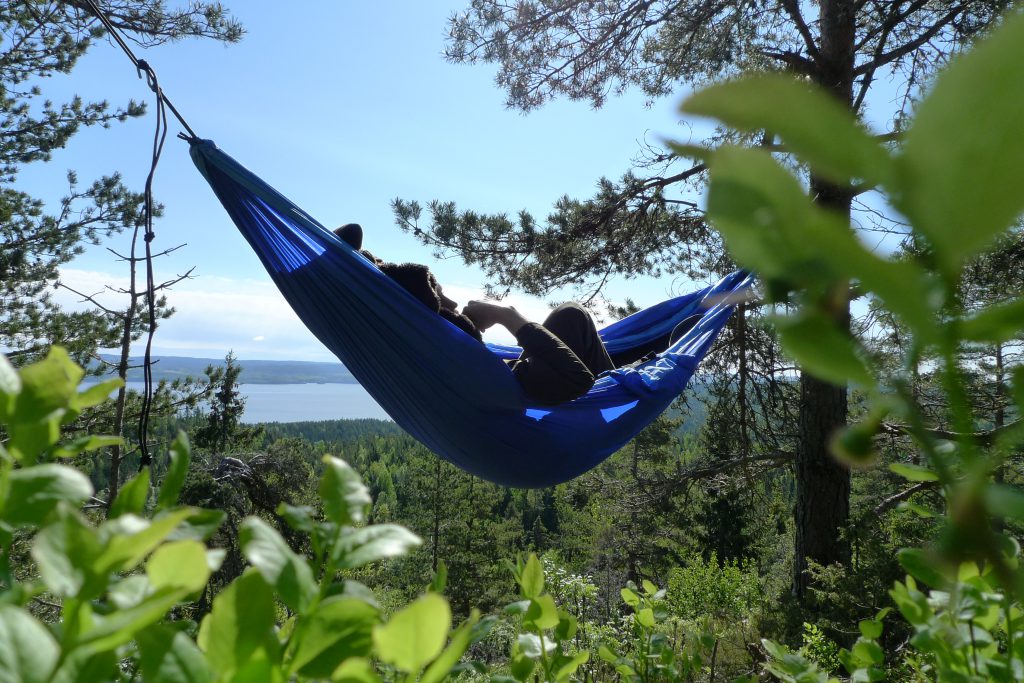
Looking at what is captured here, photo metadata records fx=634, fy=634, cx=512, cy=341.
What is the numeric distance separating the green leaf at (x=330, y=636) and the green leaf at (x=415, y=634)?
0.04 m

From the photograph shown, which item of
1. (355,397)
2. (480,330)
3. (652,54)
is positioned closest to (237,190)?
(480,330)

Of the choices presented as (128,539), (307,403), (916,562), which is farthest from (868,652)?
(307,403)

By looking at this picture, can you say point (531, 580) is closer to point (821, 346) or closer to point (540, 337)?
point (821, 346)

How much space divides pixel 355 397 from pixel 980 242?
71.2 m

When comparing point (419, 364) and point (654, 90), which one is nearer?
point (419, 364)

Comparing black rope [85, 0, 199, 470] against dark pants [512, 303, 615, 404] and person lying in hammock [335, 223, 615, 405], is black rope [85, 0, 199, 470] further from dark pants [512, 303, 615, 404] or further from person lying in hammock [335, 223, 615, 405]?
dark pants [512, 303, 615, 404]

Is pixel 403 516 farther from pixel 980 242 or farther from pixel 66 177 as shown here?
pixel 980 242

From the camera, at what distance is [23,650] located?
171mm

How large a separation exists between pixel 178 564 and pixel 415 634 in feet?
0.24

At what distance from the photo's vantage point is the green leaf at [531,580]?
49cm

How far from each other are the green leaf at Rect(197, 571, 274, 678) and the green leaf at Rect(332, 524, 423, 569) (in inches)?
1.2

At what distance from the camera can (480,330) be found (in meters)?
2.44

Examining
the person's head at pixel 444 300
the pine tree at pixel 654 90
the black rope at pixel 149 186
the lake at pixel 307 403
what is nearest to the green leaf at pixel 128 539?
the black rope at pixel 149 186

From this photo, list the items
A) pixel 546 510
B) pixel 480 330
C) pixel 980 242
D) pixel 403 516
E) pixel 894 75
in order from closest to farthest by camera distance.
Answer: pixel 980 242 → pixel 480 330 → pixel 894 75 → pixel 403 516 → pixel 546 510
